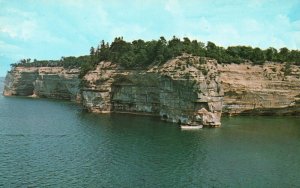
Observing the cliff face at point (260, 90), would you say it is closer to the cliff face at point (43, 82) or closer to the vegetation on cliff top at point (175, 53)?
the vegetation on cliff top at point (175, 53)

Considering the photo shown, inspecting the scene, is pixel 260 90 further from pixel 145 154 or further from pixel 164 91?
pixel 145 154

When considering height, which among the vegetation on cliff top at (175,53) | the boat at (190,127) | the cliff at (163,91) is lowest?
the boat at (190,127)

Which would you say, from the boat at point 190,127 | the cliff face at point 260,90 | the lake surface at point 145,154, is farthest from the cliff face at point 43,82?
the boat at point 190,127

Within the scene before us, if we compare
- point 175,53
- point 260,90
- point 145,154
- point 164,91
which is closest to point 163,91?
point 164,91

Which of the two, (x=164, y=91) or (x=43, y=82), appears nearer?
(x=164, y=91)

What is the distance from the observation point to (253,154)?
56844 millimetres

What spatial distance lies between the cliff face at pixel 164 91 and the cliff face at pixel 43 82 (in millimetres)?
47227

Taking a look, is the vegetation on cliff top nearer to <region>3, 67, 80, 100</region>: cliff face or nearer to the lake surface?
the lake surface

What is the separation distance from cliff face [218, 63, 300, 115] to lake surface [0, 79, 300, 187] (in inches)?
411

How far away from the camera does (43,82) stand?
167 meters

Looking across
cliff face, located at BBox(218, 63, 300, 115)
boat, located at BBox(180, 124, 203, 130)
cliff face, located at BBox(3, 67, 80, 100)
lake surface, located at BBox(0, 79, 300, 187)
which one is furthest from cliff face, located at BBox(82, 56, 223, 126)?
cliff face, located at BBox(3, 67, 80, 100)

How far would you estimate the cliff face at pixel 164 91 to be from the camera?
3100 inches

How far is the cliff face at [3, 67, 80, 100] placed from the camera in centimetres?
15550

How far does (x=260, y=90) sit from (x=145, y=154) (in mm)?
51119
